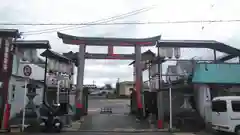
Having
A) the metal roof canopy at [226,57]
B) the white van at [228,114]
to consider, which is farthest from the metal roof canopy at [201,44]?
the white van at [228,114]

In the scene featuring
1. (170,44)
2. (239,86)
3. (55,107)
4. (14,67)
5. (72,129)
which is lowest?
(72,129)

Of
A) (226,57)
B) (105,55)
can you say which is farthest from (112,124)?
(226,57)

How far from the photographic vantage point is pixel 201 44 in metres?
17.9

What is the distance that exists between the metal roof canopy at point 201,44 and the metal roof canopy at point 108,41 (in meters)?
2.71

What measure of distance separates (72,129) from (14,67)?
5.42 metres

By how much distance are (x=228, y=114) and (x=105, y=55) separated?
1104 centimetres

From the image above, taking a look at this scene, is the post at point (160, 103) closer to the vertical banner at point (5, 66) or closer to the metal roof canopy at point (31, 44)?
the metal roof canopy at point (31, 44)

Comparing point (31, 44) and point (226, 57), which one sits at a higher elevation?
point (31, 44)

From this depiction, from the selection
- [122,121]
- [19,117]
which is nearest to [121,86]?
[122,121]

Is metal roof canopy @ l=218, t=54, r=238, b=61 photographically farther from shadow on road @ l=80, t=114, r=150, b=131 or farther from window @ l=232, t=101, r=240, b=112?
shadow on road @ l=80, t=114, r=150, b=131

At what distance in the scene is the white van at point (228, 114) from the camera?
12.4 meters

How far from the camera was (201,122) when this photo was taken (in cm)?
1599

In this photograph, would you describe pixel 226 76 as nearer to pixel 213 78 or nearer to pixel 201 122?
pixel 213 78

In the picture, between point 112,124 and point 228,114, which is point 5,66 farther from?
point 228,114
